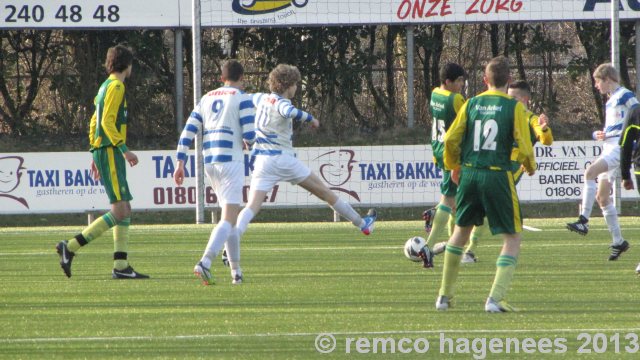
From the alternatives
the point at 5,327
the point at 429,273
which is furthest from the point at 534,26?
the point at 5,327

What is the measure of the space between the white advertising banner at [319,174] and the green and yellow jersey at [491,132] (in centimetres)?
1280

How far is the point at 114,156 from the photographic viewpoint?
11.6 m

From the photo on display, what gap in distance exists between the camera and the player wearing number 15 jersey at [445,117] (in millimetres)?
12008

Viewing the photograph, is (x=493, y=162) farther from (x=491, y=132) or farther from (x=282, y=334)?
(x=282, y=334)

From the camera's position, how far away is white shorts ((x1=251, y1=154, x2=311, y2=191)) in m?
11.3

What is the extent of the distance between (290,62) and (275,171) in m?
17.6

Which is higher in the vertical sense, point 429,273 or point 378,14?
point 378,14

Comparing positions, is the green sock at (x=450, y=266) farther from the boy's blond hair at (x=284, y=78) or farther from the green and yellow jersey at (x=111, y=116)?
the green and yellow jersey at (x=111, y=116)

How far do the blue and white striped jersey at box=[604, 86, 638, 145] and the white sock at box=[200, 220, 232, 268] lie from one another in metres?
4.66

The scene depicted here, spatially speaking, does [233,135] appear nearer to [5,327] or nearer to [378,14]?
[5,327]

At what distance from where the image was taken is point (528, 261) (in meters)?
12.7

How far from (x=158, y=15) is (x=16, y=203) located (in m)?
5.69

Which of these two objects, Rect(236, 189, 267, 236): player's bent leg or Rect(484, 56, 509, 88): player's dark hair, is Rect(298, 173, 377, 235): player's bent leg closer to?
Rect(236, 189, 267, 236): player's bent leg

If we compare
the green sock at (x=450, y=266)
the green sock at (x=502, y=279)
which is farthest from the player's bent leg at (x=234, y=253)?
the green sock at (x=502, y=279)
